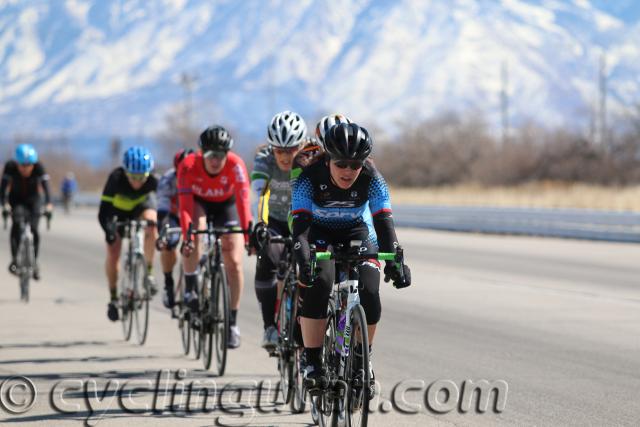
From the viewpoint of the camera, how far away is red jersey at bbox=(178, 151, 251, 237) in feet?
33.7

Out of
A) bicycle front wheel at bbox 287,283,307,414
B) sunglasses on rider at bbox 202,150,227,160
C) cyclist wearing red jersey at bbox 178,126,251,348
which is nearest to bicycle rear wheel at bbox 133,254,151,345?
cyclist wearing red jersey at bbox 178,126,251,348

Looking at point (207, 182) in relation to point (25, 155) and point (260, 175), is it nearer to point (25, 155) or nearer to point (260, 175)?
point (260, 175)

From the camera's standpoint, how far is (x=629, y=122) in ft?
189

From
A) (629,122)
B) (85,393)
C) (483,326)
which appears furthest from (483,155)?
(85,393)

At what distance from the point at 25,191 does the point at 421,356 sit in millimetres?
7444

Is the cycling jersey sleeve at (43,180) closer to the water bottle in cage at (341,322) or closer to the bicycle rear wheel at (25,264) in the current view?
the bicycle rear wheel at (25,264)

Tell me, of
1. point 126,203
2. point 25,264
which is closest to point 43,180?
point 25,264

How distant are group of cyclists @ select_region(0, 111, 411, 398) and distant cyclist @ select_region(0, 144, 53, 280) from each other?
0.04 feet

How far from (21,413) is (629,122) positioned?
52740 millimetres

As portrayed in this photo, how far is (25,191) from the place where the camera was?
51.6ft

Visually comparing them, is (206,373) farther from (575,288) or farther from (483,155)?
(483,155)

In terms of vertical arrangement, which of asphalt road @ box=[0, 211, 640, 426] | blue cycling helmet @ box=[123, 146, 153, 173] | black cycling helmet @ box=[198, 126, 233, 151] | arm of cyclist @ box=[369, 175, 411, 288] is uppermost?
black cycling helmet @ box=[198, 126, 233, 151]

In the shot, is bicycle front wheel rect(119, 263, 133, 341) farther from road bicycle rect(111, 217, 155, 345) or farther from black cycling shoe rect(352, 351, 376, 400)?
black cycling shoe rect(352, 351, 376, 400)

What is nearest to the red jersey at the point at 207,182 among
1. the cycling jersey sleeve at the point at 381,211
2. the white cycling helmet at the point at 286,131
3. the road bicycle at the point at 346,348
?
the white cycling helmet at the point at 286,131
